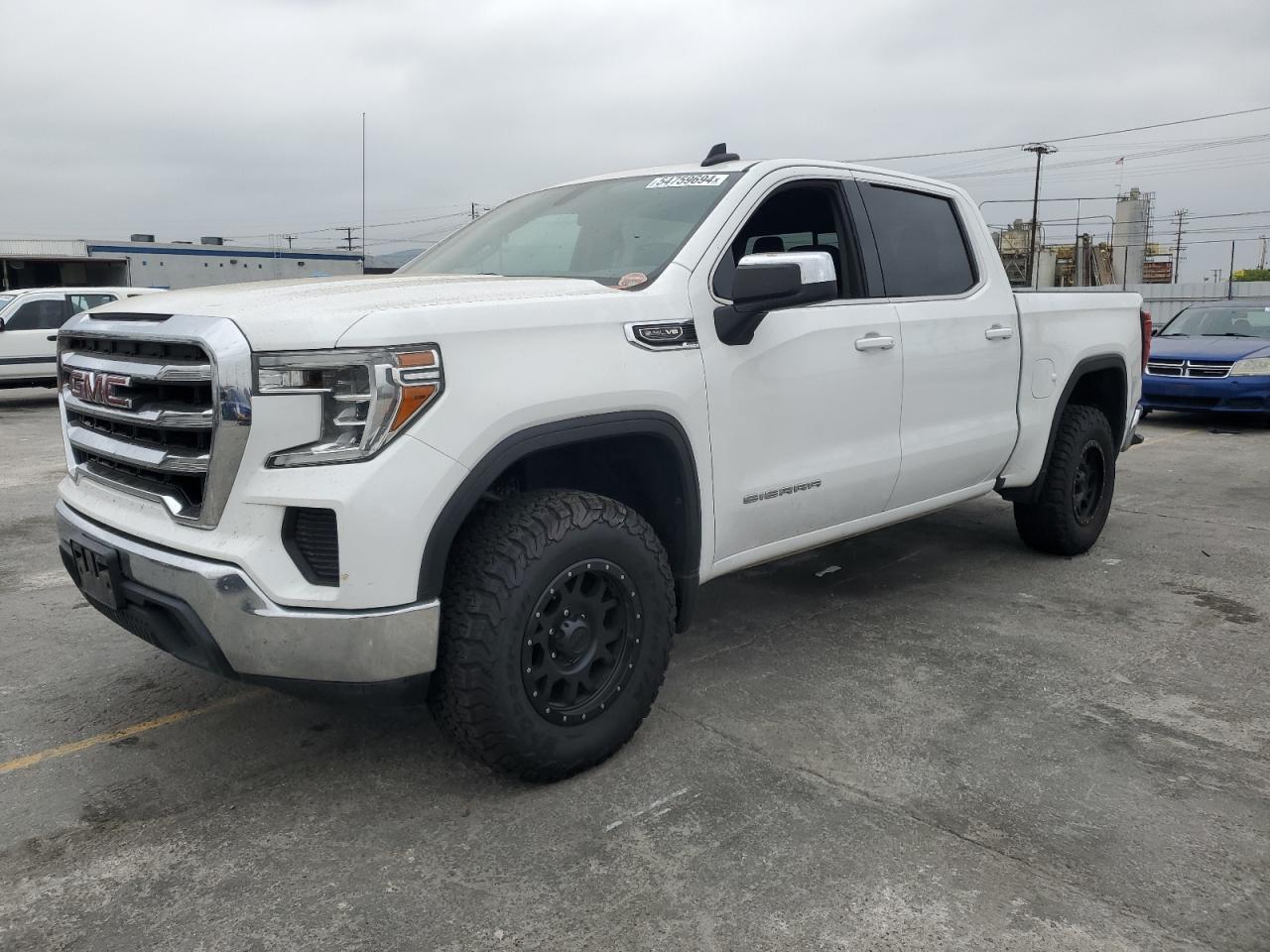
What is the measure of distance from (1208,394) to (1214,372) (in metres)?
0.25

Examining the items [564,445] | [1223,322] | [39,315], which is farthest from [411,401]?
[39,315]

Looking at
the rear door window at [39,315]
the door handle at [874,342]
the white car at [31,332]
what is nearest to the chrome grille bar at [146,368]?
the door handle at [874,342]

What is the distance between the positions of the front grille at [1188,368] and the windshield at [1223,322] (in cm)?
124

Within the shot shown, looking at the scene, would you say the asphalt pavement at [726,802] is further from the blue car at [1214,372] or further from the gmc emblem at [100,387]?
the blue car at [1214,372]

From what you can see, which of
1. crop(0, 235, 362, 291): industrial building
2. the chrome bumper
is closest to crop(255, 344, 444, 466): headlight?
the chrome bumper

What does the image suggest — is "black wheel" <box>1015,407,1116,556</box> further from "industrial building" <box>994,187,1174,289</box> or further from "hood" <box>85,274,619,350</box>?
"industrial building" <box>994,187,1174,289</box>

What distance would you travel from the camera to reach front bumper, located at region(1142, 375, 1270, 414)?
36.4 feet

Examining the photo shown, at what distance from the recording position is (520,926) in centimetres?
242

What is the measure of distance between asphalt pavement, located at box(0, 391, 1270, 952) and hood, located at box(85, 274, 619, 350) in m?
1.37

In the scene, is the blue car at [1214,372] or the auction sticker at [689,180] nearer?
the auction sticker at [689,180]

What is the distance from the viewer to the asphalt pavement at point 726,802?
2.45 metres

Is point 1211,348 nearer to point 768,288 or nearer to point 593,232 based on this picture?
point 593,232

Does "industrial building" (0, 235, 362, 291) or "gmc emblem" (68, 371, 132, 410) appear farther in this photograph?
"industrial building" (0, 235, 362, 291)

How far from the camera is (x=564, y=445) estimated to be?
3.05 m
